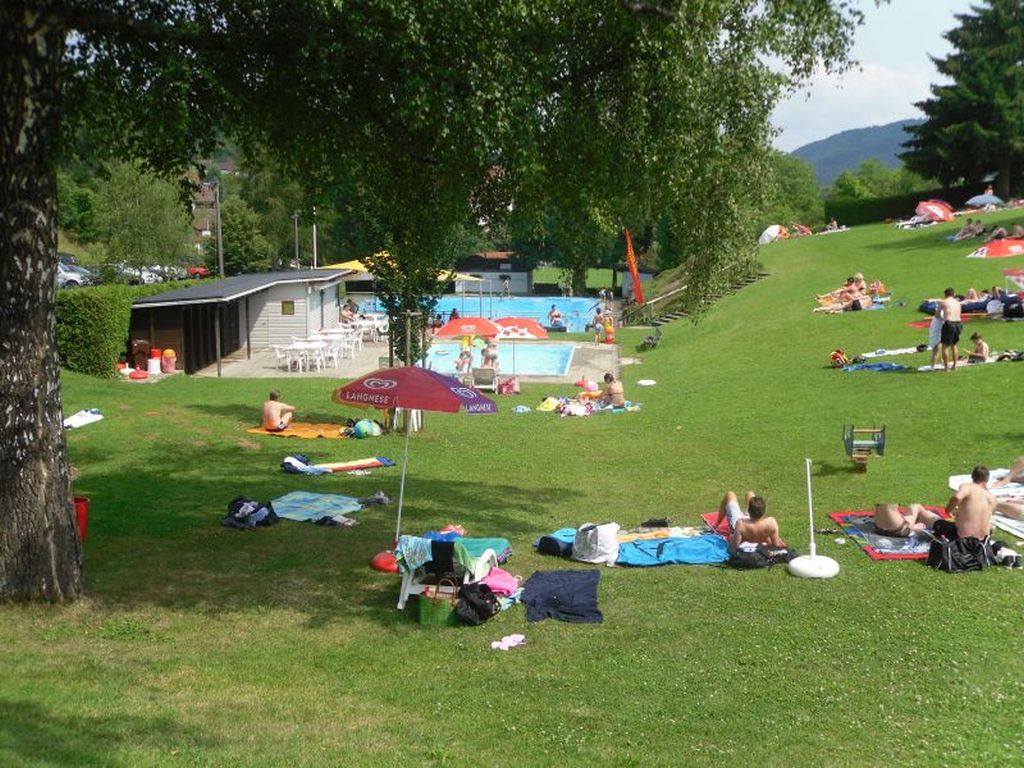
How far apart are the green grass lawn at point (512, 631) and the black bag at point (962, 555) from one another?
0.66 ft

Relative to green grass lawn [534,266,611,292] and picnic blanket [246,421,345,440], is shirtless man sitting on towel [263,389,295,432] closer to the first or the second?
picnic blanket [246,421,345,440]

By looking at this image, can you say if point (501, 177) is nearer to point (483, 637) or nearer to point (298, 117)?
point (298, 117)

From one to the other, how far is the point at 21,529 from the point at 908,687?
751 centimetres

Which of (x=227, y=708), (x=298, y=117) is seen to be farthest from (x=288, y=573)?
(x=298, y=117)

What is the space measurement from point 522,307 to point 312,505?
4362 centimetres

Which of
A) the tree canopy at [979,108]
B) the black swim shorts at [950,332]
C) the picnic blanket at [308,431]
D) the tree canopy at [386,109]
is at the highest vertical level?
the tree canopy at [979,108]

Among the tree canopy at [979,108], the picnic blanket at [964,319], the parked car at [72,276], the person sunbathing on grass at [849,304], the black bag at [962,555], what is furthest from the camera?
the tree canopy at [979,108]

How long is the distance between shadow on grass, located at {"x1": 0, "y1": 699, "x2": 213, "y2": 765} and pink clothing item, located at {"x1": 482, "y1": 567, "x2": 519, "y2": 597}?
3.72 metres

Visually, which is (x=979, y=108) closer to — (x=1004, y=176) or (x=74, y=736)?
(x=1004, y=176)

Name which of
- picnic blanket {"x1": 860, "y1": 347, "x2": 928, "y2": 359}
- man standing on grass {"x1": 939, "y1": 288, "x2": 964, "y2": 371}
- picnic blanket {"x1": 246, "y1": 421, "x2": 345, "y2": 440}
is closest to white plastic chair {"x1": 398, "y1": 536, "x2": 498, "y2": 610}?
picnic blanket {"x1": 246, "y1": 421, "x2": 345, "y2": 440}

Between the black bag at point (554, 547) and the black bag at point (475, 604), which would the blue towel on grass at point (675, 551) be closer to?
the black bag at point (554, 547)

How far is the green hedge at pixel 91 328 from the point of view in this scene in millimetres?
25109

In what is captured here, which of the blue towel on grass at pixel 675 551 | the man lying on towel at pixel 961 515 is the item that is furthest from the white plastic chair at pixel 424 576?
the man lying on towel at pixel 961 515

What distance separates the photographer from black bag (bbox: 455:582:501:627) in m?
9.06
